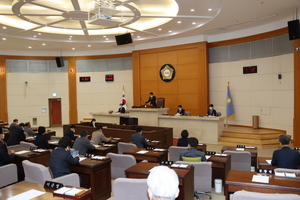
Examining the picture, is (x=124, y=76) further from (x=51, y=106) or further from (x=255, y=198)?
(x=255, y=198)

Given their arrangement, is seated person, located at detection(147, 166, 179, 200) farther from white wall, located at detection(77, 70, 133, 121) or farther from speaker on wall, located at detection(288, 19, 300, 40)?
white wall, located at detection(77, 70, 133, 121)

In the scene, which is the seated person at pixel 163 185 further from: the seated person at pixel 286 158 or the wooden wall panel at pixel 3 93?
the wooden wall panel at pixel 3 93

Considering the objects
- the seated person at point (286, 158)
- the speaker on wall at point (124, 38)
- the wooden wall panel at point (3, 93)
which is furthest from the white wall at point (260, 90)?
the wooden wall panel at point (3, 93)

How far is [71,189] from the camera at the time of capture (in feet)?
8.56

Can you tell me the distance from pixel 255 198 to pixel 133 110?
887 cm

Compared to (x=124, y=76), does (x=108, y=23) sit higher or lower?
higher

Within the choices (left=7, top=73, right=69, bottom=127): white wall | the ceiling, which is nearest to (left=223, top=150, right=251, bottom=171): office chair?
the ceiling

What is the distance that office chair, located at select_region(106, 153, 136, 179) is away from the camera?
4.27 meters

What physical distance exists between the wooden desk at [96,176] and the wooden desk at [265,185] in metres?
2.15

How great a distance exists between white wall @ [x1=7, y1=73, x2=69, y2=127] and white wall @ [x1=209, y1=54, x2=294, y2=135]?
31.4 ft

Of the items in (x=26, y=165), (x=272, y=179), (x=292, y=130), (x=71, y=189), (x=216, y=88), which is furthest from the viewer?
(x=216, y=88)

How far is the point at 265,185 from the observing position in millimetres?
2840

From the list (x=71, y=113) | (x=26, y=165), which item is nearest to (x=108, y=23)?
(x=26, y=165)

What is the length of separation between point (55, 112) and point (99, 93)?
3234 millimetres
